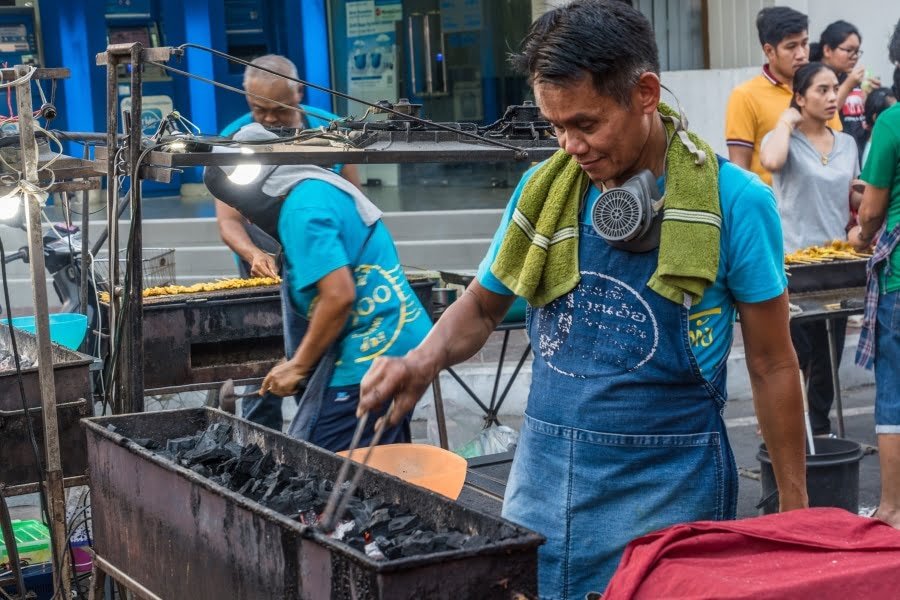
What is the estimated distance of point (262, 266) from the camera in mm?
5945

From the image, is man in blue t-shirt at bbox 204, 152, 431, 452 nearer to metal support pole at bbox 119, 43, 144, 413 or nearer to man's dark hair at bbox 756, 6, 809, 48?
metal support pole at bbox 119, 43, 144, 413

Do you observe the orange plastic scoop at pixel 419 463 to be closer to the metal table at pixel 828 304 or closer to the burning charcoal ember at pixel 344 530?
the burning charcoal ember at pixel 344 530

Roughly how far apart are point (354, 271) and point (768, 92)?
338cm

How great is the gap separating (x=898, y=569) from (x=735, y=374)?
5988 millimetres

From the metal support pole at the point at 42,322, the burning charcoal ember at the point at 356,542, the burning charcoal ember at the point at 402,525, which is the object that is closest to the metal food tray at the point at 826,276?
the metal support pole at the point at 42,322

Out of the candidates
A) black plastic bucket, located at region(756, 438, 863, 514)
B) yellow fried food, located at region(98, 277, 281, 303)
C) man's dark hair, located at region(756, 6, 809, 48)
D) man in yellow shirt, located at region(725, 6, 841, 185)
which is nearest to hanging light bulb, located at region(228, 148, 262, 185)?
yellow fried food, located at region(98, 277, 281, 303)

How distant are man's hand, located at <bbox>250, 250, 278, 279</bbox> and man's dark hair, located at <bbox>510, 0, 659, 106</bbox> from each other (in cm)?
380

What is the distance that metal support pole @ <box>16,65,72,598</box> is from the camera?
3529 mm

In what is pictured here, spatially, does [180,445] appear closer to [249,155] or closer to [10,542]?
[249,155]

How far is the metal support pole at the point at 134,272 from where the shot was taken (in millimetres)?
3117

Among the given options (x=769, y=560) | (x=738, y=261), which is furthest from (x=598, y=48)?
(x=769, y=560)

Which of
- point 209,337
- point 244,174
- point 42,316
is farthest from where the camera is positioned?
point 209,337

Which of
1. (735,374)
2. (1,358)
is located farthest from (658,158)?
(735,374)

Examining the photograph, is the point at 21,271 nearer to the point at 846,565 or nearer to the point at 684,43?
the point at 684,43
